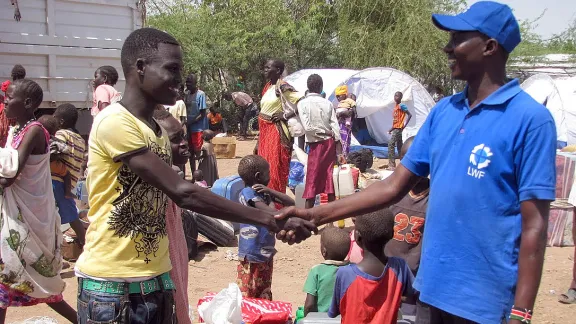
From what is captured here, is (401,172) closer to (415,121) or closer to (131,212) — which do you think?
(131,212)

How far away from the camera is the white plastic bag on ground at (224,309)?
13.8 feet

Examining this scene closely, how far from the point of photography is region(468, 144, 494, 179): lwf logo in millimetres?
2293

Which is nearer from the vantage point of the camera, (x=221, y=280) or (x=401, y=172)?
(x=401, y=172)

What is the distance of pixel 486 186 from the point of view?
2301mm

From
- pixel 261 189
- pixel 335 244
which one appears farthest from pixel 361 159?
pixel 335 244

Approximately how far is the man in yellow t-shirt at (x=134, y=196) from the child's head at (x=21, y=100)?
1.92 metres

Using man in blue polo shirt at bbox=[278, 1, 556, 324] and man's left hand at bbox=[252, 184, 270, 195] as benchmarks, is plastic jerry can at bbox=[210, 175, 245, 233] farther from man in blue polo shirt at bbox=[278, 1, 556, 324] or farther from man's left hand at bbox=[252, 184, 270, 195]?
man in blue polo shirt at bbox=[278, 1, 556, 324]

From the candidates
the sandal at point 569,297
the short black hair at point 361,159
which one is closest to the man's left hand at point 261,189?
the sandal at point 569,297

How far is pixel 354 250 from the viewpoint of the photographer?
4.67 metres

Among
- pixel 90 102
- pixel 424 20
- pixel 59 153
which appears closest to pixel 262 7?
pixel 424 20

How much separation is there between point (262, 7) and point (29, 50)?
1318cm

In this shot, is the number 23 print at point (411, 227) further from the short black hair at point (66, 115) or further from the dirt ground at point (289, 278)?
the short black hair at point (66, 115)

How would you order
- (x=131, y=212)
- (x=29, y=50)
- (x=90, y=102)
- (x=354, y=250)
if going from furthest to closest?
(x=90, y=102)
(x=29, y=50)
(x=354, y=250)
(x=131, y=212)

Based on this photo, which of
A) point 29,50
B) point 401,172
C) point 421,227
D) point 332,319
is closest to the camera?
point 401,172
